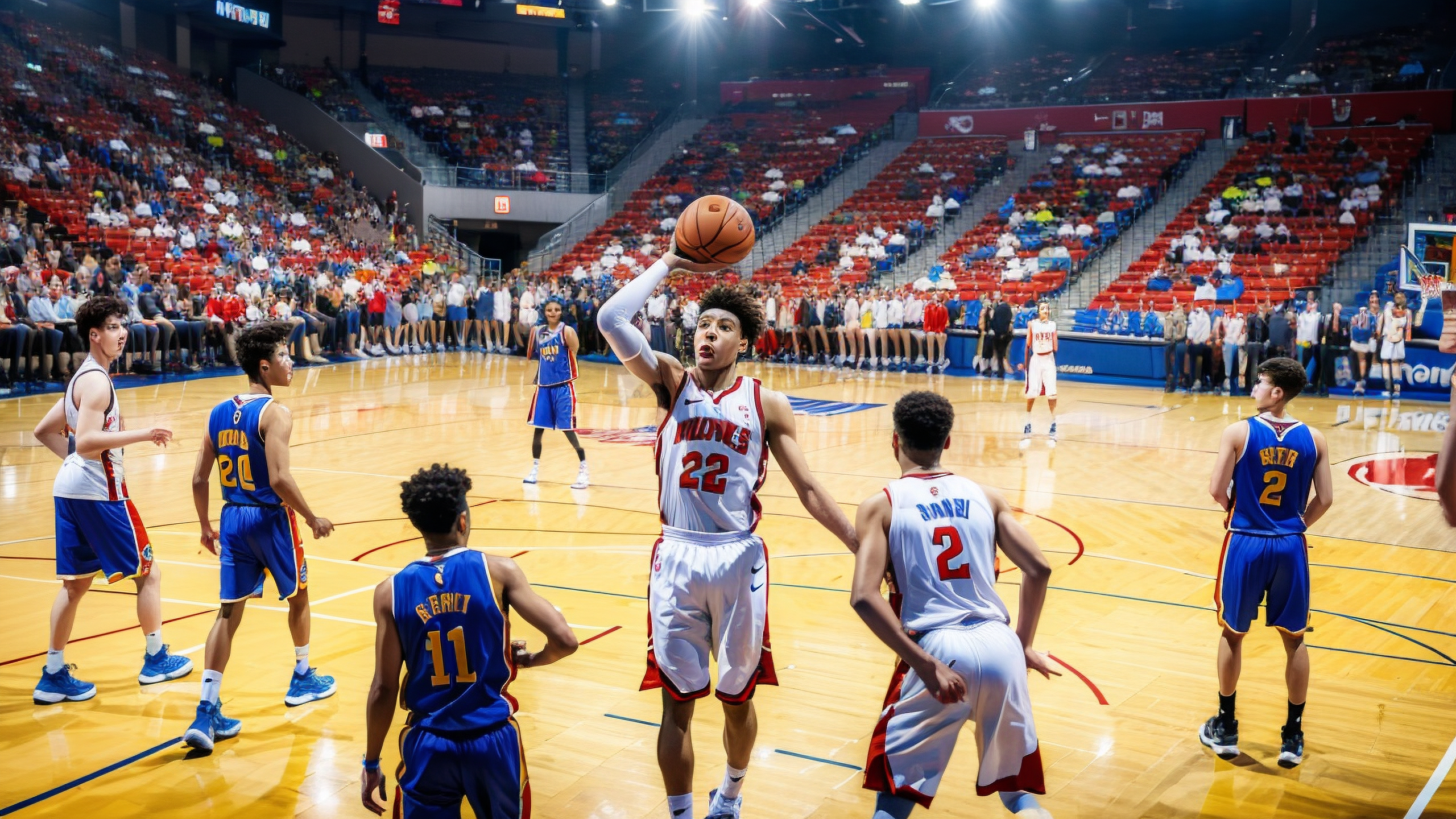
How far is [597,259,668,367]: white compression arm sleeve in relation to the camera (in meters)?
4.13

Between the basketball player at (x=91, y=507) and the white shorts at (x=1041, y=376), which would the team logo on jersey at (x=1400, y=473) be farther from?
the basketball player at (x=91, y=507)

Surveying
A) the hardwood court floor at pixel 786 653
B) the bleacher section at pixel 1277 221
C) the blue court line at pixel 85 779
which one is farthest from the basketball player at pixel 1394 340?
the blue court line at pixel 85 779

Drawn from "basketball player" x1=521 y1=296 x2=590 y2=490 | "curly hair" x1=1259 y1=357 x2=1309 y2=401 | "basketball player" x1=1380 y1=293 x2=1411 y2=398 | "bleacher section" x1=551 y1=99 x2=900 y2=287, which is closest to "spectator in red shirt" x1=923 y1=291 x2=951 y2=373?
"basketball player" x1=1380 y1=293 x2=1411 y2=398

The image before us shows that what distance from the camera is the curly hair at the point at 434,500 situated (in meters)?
3.34

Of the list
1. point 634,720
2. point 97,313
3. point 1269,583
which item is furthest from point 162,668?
point 1269,583

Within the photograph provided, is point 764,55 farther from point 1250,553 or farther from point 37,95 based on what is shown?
point 1250,553

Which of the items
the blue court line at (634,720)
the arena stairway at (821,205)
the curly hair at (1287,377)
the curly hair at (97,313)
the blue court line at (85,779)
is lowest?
the blue court line at (85,779)

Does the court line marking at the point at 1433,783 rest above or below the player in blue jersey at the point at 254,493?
below

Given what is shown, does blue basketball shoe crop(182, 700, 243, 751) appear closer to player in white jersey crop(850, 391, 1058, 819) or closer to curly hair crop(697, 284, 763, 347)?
curly hair crop(697, 284, 763, 347)

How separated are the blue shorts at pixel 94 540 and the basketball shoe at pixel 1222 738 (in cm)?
486

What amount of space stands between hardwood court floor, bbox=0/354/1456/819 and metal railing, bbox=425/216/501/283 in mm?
16413

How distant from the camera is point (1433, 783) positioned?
4.72 metres

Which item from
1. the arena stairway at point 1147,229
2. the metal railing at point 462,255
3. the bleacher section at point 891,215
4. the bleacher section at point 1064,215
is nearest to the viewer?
the arena stairway at point 1147,229

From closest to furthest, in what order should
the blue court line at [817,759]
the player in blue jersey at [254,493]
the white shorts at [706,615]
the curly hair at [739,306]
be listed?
the white shorts at [706,615]
the curly hair at [739,306]
the blue court line at [817,759]
the player in blue jersey at [254,493]
